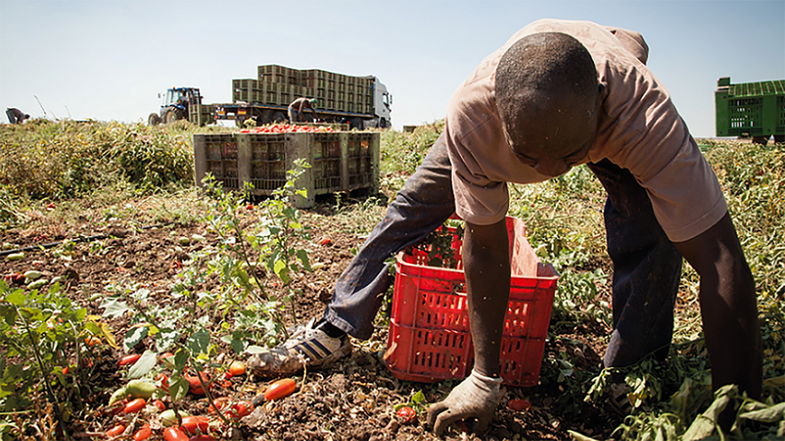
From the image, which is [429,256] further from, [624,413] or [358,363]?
[624,413]

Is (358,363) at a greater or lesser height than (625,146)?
lesser

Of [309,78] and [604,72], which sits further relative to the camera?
[309,78]

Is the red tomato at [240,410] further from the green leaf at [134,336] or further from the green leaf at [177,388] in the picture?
the green leaf at [134,336]

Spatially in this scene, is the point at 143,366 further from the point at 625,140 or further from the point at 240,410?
the point at 625,140

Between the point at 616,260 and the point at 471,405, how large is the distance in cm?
86

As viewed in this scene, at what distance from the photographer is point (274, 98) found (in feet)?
67.3

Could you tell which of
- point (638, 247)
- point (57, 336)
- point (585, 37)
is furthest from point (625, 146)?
point (57, 336)

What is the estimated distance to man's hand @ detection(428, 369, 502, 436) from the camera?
6.00ft

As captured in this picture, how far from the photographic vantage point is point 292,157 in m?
5.74

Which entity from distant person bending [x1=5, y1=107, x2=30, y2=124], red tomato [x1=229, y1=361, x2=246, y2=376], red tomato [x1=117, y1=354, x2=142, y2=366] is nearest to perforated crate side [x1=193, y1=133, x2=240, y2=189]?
red tomato [x1=117, y1=354, x2=142, y2=366]

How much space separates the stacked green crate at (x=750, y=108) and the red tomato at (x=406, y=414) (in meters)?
12.3

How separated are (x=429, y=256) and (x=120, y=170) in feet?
21.0

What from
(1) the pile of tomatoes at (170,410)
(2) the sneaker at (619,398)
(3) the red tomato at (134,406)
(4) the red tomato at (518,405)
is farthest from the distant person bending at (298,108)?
(2) the sneaker at (619,398)

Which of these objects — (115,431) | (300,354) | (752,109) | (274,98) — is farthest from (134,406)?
(274,98)
